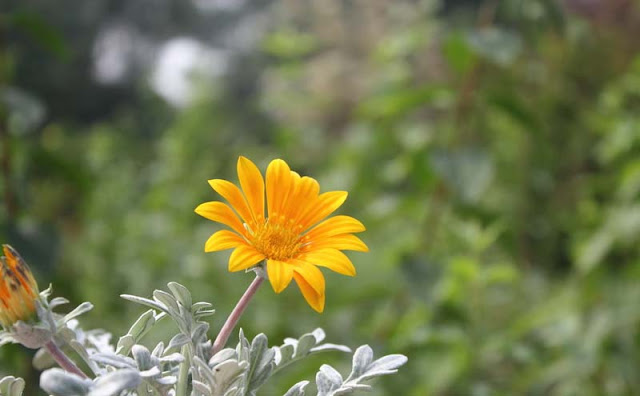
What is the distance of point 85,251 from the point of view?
227cm

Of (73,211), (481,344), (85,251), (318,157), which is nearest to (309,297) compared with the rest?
(481,344)

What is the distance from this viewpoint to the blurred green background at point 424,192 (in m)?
1.42

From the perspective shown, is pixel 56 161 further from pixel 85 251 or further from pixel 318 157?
pixel 318 157

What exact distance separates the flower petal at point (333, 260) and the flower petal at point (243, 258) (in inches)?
1.5

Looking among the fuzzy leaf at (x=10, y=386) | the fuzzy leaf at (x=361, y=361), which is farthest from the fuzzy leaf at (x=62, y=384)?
the fuzzy leaf at (x=361, y=361)

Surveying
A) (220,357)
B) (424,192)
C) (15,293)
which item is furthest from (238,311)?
(424,192)

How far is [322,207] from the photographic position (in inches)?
21.0

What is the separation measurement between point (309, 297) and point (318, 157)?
252 centimetres

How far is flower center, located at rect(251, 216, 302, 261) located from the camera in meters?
0.51

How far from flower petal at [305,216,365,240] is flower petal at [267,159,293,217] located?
35 mm

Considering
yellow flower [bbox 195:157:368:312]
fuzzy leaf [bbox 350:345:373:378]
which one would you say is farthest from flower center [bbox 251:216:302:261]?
fuzzy leaf [bbox 350:345:373:378]

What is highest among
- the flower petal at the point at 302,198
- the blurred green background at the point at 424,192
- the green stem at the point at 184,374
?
the blurred green background at the point at 424,192

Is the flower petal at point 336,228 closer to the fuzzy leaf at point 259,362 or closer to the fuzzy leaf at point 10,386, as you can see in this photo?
the fuzzy leaf at point 259,362

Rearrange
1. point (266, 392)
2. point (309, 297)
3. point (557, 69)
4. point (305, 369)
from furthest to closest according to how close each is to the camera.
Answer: point (557, 69) → point (266, 392) → point (305, 369) → point (309, 297)
